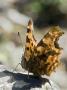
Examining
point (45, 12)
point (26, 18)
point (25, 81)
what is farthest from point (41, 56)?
point (45, 12)

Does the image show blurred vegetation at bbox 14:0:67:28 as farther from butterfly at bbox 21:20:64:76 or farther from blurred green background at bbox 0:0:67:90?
butterfly at bbox 21:20:64:76

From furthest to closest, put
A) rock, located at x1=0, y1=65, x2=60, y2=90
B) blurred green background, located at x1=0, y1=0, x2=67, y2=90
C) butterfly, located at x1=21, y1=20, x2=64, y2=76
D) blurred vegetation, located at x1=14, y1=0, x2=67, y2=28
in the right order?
blurred vegetation, located at x1=14, y1=0, x2=67, y2=28, blurred green background, located at x1=0, y1=0, x2=67, y2=90, butterfly, located at x1=21, y1=20, x2=64, y2=76, rock, located at x1=0, y1=65, x2=60, y2=90

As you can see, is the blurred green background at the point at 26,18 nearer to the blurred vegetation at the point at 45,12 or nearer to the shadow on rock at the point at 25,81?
the blurred vegetation at the point at 45,12

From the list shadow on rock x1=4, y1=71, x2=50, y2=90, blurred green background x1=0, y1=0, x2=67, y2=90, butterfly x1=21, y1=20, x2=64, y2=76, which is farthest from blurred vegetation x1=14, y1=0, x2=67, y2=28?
shadow on rock x1=4, y1=71, x2=50, y2=90

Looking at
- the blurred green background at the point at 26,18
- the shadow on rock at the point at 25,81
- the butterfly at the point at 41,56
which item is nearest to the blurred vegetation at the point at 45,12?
the blurred green background at the point at 26,18

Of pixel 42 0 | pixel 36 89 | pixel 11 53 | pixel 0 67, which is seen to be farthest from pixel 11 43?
pixel 36 89

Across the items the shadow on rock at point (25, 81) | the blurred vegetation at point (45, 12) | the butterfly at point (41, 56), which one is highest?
the blurred vegetation at point (45, 12)
